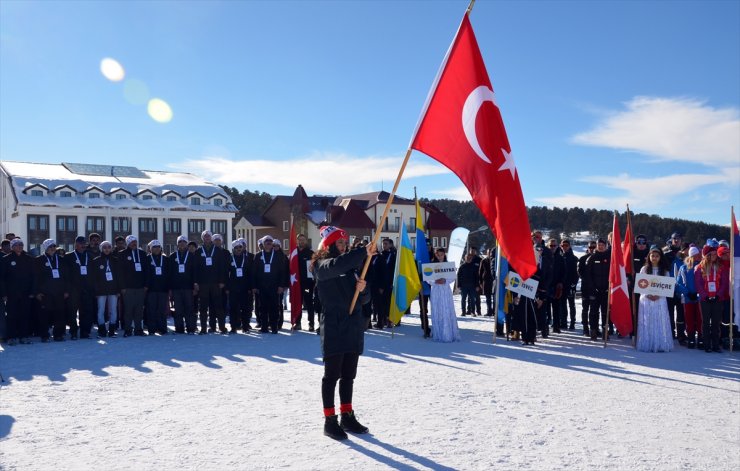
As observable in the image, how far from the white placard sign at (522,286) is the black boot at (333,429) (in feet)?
22.5

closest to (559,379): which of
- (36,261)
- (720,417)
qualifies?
(720,417)

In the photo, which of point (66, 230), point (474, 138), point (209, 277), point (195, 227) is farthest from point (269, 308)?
point (195, 227)

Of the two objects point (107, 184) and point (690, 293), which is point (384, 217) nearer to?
point (690, 293)

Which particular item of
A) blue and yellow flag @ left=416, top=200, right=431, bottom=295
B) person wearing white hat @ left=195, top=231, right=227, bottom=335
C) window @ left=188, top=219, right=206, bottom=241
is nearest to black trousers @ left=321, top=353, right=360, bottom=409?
blue and yellow flag @ left=416, top=200, right=431, bottom=295

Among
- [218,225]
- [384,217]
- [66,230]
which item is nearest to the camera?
[384,217]

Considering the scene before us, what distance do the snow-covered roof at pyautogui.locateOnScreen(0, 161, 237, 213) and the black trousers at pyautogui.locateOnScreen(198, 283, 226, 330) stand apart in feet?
158

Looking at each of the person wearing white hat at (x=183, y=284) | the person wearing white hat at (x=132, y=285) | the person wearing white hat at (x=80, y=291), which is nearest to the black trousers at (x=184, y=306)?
the person wearing white hat at (x=183, y=284)

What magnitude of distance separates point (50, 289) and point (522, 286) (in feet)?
30.1

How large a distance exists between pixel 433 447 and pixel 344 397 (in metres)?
0.95

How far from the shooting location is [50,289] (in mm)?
12094

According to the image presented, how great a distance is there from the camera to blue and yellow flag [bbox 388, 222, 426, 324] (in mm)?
12797

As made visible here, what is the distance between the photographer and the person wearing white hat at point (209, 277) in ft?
43.8

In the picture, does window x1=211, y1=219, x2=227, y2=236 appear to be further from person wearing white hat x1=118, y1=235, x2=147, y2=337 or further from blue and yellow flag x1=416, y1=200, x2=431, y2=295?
blue and yellow flag x1=416, y1=200, x2=431, y2=295

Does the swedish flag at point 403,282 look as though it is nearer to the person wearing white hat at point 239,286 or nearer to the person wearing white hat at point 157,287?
the person wearing white hat at point 239,286
